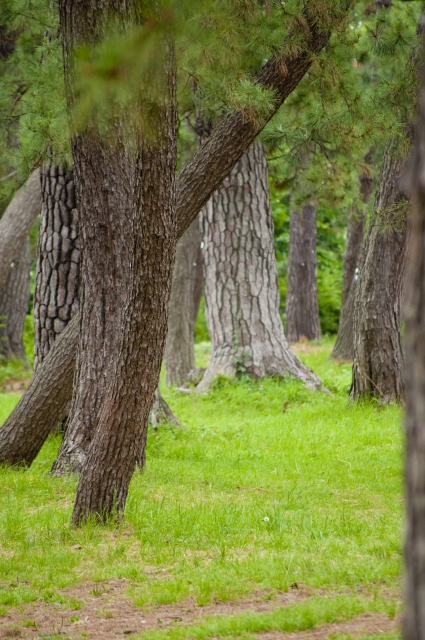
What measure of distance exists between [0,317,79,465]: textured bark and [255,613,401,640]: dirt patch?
383 centimetres

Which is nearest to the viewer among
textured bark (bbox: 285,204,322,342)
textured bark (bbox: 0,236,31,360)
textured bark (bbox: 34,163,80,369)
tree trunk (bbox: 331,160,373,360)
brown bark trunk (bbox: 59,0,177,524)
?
brown bark trunk (bbox: 59,0,177,524)

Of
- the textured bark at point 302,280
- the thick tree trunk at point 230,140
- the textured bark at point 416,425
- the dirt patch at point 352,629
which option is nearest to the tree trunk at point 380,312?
the thick tree trunk at point 230,140

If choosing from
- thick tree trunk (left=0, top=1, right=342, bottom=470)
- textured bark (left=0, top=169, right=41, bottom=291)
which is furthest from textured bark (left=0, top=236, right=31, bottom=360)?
thick tree trunk (left=0, top=1, right=342, bottom=470)

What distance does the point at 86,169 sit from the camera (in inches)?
233

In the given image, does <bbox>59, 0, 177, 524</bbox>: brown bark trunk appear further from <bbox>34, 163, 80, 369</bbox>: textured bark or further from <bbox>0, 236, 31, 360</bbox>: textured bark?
<bbox>0, 236, 31, 360</bbox>: textured bark

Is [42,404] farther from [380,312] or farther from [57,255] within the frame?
[380,312]

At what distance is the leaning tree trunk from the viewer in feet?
36.3

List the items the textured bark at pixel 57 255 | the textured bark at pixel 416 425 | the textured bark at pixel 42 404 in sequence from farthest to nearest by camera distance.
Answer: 1. the textured bark at pixel 57 255
2. the textured bark at pixel 42 404
3. the textured bark at pixel 416 425

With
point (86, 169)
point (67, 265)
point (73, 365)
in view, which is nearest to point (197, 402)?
point (67, 265)

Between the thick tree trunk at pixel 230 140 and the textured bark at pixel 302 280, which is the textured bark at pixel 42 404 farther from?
the textured bark at pixel 302 280

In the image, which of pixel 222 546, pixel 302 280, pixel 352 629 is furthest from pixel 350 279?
pixel 352 629

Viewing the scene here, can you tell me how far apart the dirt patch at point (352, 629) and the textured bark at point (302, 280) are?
15508 millimetres

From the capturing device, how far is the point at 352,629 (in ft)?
10.8

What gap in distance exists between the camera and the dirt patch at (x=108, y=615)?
12.0 ft
